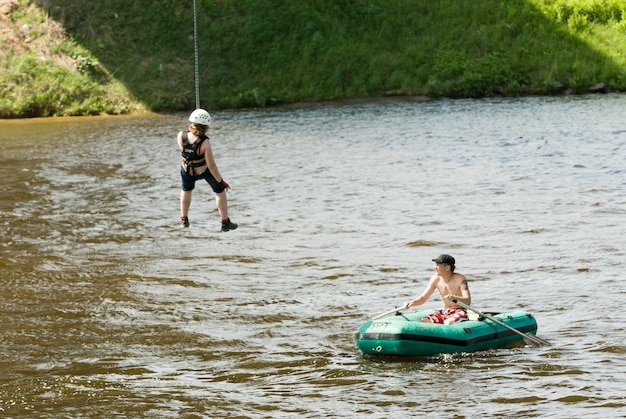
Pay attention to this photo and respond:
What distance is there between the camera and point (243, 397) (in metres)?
11.1

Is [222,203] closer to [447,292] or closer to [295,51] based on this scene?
[447,292]

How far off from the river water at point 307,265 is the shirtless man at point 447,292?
0.60 m

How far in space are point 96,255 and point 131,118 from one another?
18061 mm

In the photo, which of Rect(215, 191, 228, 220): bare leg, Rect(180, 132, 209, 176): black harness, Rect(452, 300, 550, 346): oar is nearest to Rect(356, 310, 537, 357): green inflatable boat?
Rect(452, 300, 550, 346): oar

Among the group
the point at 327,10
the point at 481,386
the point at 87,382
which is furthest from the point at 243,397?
the point at 327,10

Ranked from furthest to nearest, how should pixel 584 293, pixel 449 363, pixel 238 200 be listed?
pixel 238 200 < pixel 584 293 < pixel 449 363

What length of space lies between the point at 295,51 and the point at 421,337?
1083 inches

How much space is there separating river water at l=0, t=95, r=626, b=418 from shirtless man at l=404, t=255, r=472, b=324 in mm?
604

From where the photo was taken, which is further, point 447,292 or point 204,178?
point 204,178

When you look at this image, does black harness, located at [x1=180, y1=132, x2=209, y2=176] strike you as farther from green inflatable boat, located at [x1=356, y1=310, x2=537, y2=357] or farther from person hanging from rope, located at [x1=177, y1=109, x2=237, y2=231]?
green inflatable boat, located at [x1=356, y1=310, x2=537, y2=357]

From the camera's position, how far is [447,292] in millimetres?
12711

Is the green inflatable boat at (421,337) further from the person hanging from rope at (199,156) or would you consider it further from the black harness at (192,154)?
the black harness at (192,154)

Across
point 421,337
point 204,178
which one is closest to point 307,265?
point 204,178

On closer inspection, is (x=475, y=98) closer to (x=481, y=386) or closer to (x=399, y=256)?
(x=399, y=256)
